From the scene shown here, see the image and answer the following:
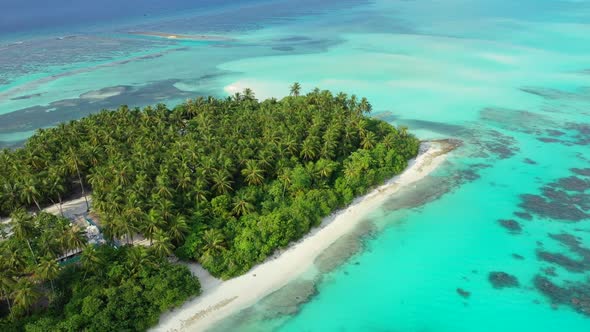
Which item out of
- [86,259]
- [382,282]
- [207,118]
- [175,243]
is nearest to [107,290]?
[86,259]

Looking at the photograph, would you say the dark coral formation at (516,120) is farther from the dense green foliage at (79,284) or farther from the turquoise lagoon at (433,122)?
the dense green foliage at (79,284)

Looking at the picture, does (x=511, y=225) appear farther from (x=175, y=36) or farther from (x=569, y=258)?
(x=175, y=36)

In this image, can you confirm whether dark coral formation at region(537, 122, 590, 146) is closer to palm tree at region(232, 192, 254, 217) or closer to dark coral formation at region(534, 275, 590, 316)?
dark coral formation at region(534, 275, 590, 316)

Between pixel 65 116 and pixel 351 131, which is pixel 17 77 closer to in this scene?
pixel 65 116

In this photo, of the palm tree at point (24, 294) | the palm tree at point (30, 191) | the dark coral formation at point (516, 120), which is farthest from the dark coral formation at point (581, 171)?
the palm tree at point (30, 191)

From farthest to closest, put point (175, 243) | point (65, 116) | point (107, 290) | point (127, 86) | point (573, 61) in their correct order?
point (573, 61) < point (127, 86) < point (65, 116) < point (175, 243) < point (107, 290)

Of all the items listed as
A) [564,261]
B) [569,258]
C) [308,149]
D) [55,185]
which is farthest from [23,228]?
[569,258]
